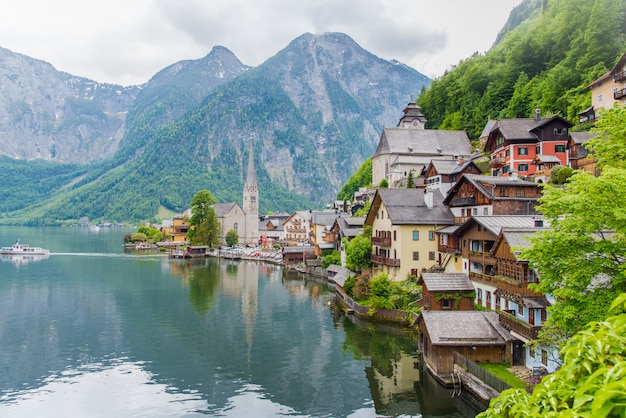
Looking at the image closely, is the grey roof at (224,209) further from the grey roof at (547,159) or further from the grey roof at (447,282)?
the grey roof at (447,282)

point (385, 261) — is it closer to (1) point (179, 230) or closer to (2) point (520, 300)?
(2) point (520, 300)

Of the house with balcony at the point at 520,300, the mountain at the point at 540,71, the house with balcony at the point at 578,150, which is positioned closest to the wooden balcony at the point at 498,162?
the house with balcony at the point at 578,150

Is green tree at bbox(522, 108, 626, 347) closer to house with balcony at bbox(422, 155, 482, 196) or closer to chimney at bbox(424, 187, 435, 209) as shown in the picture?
chimney at bbox(424, 187, 435, 209)

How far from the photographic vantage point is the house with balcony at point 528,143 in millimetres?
57875

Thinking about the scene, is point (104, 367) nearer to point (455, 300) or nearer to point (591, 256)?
point (455, 300)

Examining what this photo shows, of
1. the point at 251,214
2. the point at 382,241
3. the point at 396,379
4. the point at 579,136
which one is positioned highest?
the point at 579,136

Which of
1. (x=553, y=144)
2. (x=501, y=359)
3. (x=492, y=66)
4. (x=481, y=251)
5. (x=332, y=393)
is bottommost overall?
(x=332, y=393)

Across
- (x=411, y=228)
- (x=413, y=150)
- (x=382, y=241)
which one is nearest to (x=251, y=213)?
(x=413, y=150)

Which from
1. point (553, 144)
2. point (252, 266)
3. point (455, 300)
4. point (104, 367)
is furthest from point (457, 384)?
point (252, 266)

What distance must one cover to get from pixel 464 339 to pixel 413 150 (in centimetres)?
6821

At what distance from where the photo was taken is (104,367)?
33.8 meters

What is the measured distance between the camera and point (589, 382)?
404cm

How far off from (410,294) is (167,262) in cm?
7099

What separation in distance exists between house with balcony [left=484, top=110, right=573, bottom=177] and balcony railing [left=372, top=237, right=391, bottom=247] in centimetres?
1767
